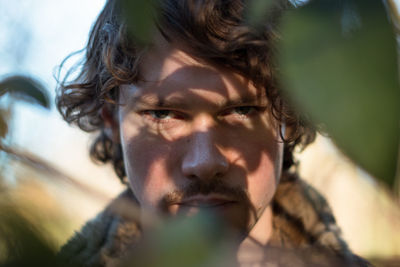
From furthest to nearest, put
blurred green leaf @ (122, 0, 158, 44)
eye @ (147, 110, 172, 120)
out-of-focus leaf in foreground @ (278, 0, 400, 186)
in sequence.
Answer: eye @ (147, 110, 172, 120) < blurred green leaf @ (122, 0, 158, 44) < out-of-focus leaf in foreground @ (278, 0, 400, 186)

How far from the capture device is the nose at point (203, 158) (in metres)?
0.92

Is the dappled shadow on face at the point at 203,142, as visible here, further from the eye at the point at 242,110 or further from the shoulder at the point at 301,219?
the shoulder at the point at 301,219

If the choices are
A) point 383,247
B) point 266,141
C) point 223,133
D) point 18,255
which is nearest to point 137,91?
point 223,133

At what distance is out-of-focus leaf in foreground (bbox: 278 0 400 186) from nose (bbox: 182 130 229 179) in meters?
0.73

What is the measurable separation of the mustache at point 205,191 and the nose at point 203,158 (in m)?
0.04

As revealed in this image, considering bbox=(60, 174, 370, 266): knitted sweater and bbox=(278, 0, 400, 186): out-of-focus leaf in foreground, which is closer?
bbox=(278, 0, 400, 186): out-of-focus leaf in foreground

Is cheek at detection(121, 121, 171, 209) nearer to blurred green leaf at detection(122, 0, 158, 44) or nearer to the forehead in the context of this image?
the forehead

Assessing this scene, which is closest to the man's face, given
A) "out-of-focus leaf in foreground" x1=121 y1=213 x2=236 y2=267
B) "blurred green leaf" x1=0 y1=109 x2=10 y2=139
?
"blurred green leaf" x1=0 y1=109 x2=10 y2=139

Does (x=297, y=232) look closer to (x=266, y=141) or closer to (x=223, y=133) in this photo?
(x=266, y=141)

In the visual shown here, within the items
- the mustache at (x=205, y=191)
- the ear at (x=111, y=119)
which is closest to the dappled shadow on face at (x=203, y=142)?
the mustache at (x=205, y=191)

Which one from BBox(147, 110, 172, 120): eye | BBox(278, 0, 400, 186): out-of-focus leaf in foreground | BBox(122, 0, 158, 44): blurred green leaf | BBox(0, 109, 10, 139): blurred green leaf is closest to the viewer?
BBox(278, 0, 400, 186): out-of-focus leaf in foreground

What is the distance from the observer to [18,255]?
8.9 inches

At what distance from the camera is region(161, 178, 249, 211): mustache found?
100cm

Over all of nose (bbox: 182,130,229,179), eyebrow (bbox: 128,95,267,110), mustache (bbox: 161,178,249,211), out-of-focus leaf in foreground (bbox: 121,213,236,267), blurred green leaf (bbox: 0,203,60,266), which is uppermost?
out-of-focus leaf in foreground (bbox: 121,213,236,267)
